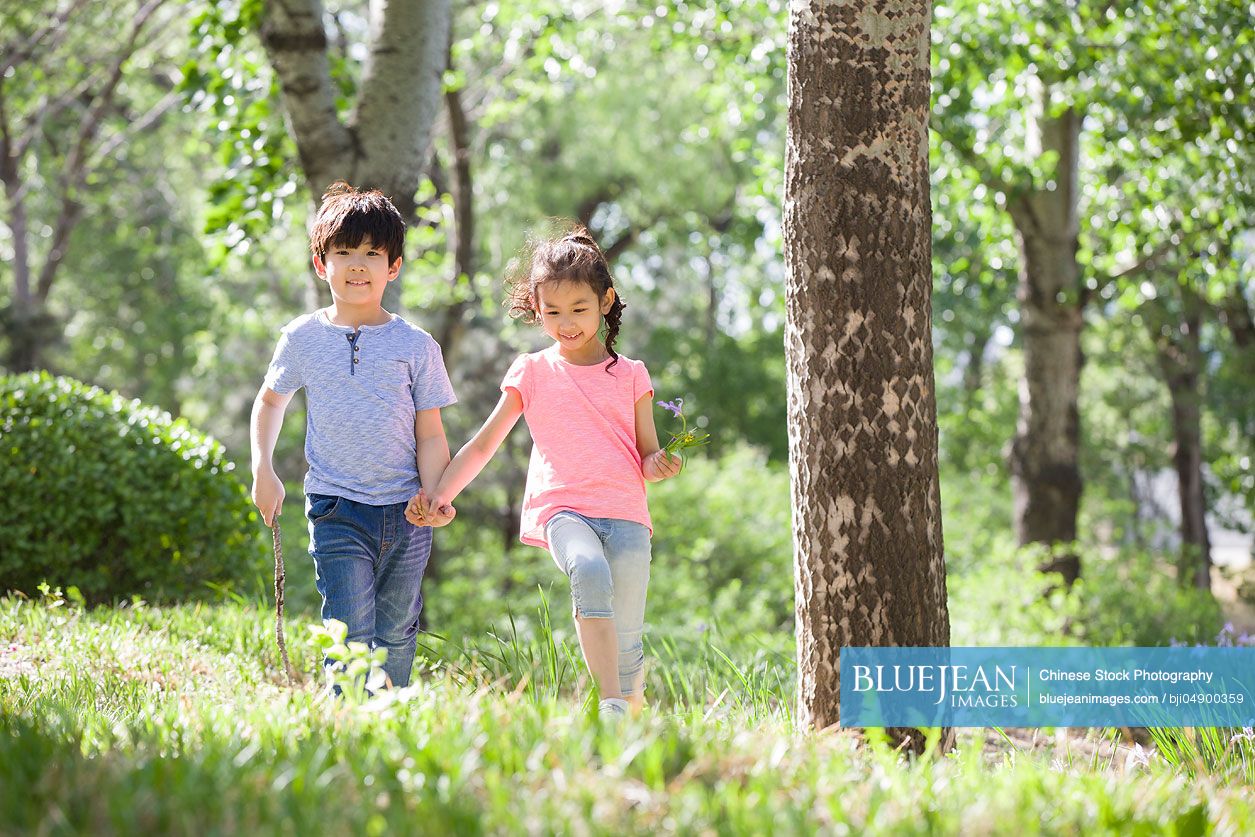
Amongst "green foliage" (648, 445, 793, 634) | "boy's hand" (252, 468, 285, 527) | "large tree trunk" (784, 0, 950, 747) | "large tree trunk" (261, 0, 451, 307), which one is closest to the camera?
"large tree trunk" (784, 0, 950, 747)

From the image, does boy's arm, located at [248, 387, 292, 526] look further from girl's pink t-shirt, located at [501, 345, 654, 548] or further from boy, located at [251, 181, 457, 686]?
girl's pink t-shirt, located at [501, 345, 654, 548]

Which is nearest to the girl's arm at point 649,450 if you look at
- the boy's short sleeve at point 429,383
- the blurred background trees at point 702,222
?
the boy's short sleeve at point 429,383

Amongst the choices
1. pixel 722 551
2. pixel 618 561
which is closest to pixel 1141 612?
pixel 722 551

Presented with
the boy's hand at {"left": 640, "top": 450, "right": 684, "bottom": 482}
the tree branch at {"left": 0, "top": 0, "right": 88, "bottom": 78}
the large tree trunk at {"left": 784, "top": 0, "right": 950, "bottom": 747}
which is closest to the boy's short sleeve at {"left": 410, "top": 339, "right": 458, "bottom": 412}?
the boy's hand at {"left": 640, "top": 450, "right": 684, "bottom": 482}

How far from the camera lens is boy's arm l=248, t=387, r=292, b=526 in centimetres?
363

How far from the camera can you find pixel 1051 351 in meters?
10.5

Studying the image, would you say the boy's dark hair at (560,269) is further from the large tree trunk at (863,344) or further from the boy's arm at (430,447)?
the large tree trunk at (863,344)

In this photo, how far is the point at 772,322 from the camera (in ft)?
89.9

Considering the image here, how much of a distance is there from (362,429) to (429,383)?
0.88 ft

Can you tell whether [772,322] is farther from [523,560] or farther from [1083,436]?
[523,560]

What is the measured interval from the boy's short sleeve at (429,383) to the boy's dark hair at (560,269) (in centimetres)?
30

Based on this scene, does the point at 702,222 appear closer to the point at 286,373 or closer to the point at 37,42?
the point at 37,42

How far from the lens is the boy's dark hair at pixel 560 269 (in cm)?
376

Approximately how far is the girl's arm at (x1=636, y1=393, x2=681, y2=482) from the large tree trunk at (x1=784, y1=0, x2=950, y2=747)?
41 cm
